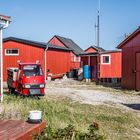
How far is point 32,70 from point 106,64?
54.6ft

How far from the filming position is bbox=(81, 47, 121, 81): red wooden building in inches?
1251

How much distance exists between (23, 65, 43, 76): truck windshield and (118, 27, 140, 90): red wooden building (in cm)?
815

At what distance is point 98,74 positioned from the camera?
30.8 m

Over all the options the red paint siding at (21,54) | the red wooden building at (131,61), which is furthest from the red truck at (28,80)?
the red paint siding at (21,54)

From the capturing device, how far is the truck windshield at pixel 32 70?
15961mm

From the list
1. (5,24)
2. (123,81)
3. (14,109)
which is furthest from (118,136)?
(123,81)

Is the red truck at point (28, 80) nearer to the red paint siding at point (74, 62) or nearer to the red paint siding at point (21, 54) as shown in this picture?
the red paint siding at point (21, 54)

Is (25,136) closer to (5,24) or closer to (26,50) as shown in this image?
(5,24)

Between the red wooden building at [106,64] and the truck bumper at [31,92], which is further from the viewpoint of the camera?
the red wooden building at [106,64]

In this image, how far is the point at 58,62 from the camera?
3381cm

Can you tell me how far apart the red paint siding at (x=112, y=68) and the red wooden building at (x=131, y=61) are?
7.88 m

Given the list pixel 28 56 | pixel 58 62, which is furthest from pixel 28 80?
pixel 58 62

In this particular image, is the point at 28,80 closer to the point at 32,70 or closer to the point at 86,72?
the point at 32,70

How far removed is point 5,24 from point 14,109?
14.9 ft
